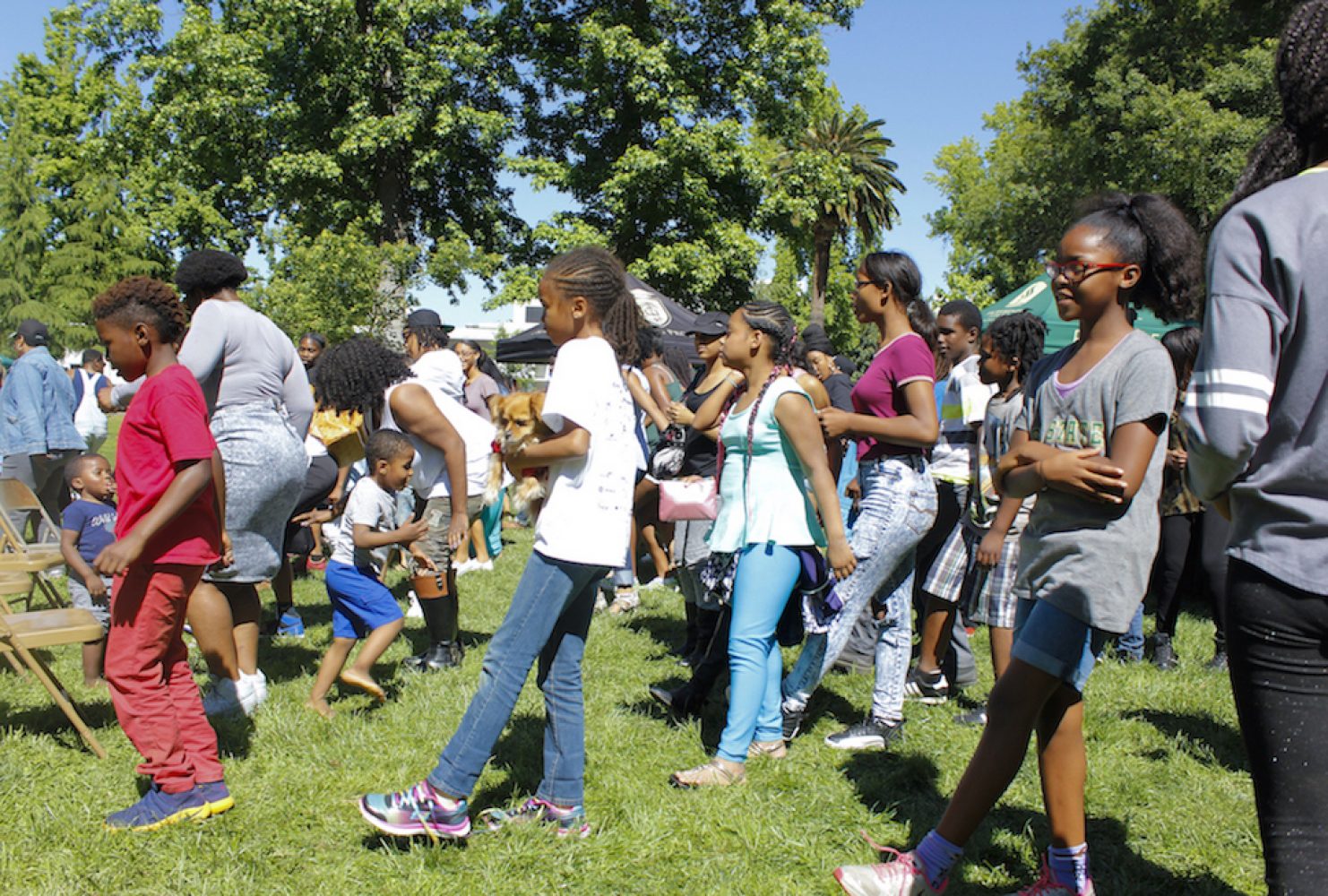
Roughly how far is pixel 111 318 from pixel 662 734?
289 cm

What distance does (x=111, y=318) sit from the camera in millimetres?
3643

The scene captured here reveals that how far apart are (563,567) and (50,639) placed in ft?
8.40

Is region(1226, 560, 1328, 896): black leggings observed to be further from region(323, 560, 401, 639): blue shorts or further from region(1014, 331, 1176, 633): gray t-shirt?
region(323, 560, 401, 639): blue shorts

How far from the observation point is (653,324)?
1165 centimetres

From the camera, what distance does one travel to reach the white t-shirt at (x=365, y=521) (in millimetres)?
5062

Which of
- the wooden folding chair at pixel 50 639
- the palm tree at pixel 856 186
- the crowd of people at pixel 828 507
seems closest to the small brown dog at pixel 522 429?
the crowd of people at pixel 828 507

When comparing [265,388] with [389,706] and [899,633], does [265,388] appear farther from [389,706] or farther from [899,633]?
[899,633]

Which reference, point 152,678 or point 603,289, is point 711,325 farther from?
point 152,678

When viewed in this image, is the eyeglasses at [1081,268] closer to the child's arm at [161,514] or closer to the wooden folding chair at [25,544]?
the child's arm at [161,514]

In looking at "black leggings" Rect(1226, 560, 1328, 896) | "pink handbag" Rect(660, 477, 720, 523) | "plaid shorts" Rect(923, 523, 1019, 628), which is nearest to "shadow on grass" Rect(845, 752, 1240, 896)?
"plaid shorts" Rect(923, 523, 1019, 628)

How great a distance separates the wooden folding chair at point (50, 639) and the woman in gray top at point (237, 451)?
46 cm

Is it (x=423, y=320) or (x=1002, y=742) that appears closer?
(x=1002, y=742)

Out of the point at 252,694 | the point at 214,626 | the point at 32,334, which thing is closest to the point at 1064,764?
the point at 214,626

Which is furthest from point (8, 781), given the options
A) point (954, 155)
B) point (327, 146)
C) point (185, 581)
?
point (954, 155)
